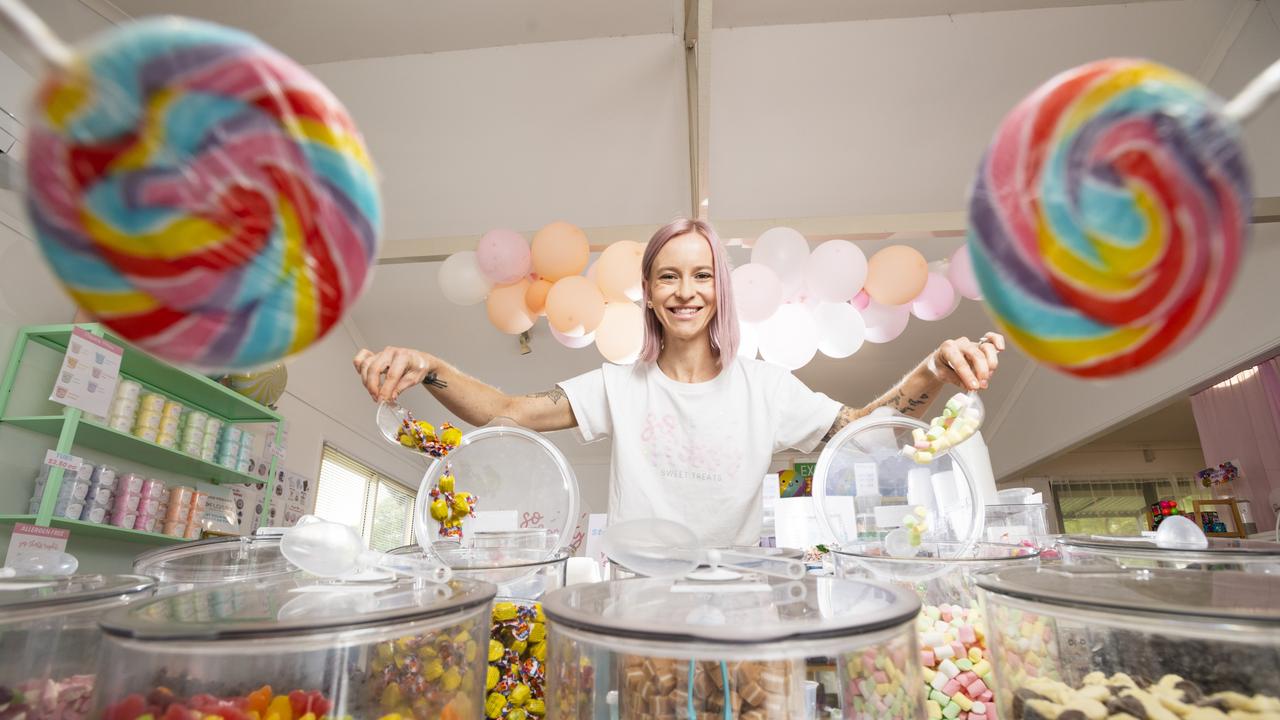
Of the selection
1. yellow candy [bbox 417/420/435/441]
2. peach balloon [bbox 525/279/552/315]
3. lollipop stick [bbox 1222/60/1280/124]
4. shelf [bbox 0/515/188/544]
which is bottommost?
shelf [bbox 0/515/188/544]

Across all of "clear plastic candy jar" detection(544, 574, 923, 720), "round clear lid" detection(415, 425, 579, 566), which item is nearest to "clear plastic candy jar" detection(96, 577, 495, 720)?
"clear plastic candy jar" detection(544, 574, 923, 720)

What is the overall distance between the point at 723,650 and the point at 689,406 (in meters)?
0.86

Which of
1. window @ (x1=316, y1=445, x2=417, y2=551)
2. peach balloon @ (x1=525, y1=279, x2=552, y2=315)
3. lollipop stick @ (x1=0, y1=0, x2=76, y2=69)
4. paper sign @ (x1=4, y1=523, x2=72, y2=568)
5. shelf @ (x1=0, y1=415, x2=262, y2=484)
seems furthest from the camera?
window @ (x1=316, y1=445, x2=417, y2=551)

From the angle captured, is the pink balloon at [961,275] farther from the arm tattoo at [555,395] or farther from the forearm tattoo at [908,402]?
the arm tattoo at [555,395]

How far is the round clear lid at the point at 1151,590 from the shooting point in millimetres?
484

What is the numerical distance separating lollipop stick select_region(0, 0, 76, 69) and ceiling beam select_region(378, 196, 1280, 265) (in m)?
3.59

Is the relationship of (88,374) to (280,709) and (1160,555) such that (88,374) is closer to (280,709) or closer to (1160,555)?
(280,709)

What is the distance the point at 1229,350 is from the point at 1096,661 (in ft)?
17.8

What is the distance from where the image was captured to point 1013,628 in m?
0.58

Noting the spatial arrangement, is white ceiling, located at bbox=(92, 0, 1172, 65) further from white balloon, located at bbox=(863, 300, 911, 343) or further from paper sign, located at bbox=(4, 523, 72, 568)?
paper sign, located at bbox=(4, 523, 72, 568)

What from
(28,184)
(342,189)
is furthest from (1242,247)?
(28,184)

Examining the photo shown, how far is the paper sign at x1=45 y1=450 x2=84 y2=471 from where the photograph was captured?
2494mm

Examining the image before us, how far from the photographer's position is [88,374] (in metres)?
2.69

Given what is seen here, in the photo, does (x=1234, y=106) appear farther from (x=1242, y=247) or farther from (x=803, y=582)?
(x=803, y=582)
